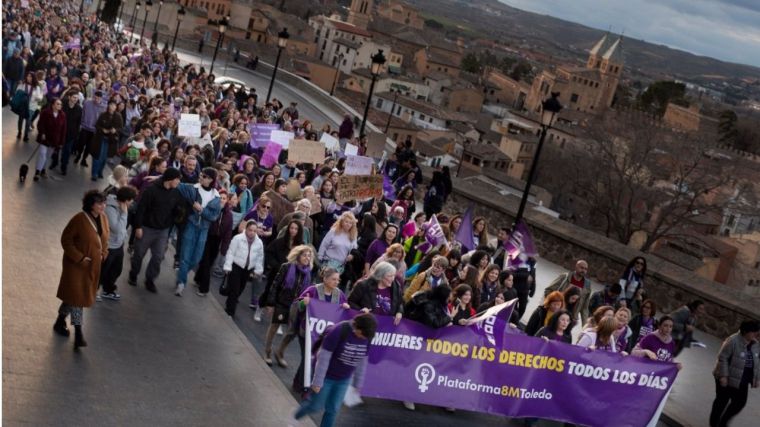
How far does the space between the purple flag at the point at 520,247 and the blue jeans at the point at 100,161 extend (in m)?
7.24

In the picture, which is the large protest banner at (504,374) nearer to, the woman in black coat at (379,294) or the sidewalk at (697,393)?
the woman in black coat at (379,294)

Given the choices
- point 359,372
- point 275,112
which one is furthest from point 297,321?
point 275,112

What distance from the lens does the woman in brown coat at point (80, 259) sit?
30.5 feet

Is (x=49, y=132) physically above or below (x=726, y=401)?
above

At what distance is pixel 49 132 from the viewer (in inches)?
641

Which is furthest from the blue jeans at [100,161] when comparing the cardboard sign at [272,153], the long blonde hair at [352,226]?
the long blonde hair at [352,226]

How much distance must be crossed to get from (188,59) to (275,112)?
34.9 meters

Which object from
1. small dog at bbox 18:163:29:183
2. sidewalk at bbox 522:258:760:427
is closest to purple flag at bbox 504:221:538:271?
sidewalk at bbox 522:258:760:427

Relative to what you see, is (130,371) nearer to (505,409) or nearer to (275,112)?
(505,409)

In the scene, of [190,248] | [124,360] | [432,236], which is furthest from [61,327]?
[432,236]

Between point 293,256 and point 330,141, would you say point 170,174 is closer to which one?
point 293,256

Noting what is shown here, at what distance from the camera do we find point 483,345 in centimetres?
1032

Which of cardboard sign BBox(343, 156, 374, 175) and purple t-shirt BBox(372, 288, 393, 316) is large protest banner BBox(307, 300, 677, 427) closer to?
purple t-shirt BBox(372, 288, 393, 316)

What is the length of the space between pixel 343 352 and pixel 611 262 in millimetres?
13185
